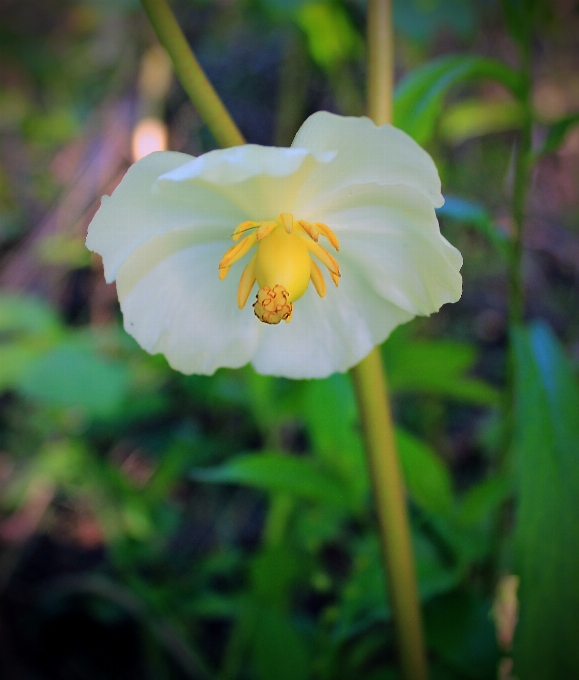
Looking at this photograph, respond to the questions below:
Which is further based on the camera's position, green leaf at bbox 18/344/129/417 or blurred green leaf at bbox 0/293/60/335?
blurred green leaf at bbox 0/293/60/335

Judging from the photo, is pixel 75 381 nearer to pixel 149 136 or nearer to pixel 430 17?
pixel 149 136

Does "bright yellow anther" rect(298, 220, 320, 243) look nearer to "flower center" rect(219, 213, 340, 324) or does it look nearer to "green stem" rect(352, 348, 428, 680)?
"flower center" rect(219, 213, 340, 324)

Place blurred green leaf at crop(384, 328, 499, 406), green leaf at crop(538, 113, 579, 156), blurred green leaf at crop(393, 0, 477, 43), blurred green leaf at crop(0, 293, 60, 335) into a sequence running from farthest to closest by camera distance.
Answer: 1. blurred green leaf at crop(393, 0, 477, 43)
2. blurred green leaf at crop(0, 293, 60, 335)
3. blurred green leaf at crop(384, 328, 499, 406)
4. green leaf at crop(538, 113, 579, 156)

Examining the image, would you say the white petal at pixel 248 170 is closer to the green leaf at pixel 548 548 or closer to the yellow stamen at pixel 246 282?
the yellow stamen at pixel 246 282

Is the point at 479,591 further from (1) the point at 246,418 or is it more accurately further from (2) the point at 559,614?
(1) the point at 246,418

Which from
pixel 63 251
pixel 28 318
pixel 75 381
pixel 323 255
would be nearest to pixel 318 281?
pixel 323 255

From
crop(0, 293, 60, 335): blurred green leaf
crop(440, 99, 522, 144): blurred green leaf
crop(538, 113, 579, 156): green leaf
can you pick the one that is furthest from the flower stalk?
crop(440, 99, 522, 144): blurred green leaf

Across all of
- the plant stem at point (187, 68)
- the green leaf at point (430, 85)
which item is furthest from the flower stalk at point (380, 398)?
the green leaf at point (430, 85)
